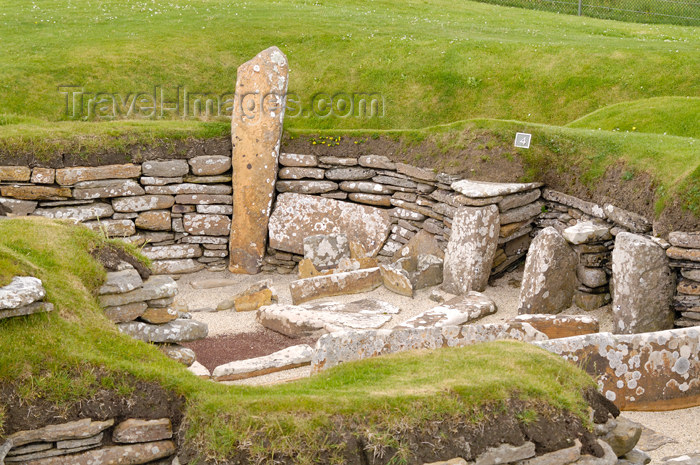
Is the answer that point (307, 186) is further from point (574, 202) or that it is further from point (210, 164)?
point (574, 202)

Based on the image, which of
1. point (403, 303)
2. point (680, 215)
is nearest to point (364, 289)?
point (403, 303)

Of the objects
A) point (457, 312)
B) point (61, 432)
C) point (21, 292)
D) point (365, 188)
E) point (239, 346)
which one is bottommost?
point (239, 346)

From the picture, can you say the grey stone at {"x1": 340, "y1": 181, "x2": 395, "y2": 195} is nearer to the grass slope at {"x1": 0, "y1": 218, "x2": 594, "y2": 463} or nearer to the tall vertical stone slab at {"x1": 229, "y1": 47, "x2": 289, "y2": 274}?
the tall vertical stone slab at {"x1": 229, "y1": 47, "x2": 289, "y2": 274}

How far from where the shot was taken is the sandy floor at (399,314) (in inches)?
286

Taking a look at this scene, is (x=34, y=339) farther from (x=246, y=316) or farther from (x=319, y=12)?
(x=319, y=12)

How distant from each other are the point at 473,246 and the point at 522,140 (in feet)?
6.91

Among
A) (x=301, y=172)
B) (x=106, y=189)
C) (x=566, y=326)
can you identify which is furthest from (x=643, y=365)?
(x=106, y=189)

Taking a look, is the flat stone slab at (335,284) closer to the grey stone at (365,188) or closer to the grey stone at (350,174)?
the grey stone at (365,188)

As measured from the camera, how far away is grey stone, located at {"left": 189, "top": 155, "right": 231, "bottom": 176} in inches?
543

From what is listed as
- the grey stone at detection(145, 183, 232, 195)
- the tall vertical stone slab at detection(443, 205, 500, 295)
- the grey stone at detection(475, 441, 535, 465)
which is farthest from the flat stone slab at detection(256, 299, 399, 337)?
the grey stone at detection(475, 441, 535, 465)

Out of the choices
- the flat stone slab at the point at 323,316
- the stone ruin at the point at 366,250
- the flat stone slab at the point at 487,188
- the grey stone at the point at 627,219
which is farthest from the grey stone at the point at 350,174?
the grey stone at the point at 627,219

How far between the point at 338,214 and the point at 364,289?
7.17 ft

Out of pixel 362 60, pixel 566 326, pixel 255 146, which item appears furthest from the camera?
pixel 362 60

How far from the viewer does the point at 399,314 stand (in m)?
11.4
